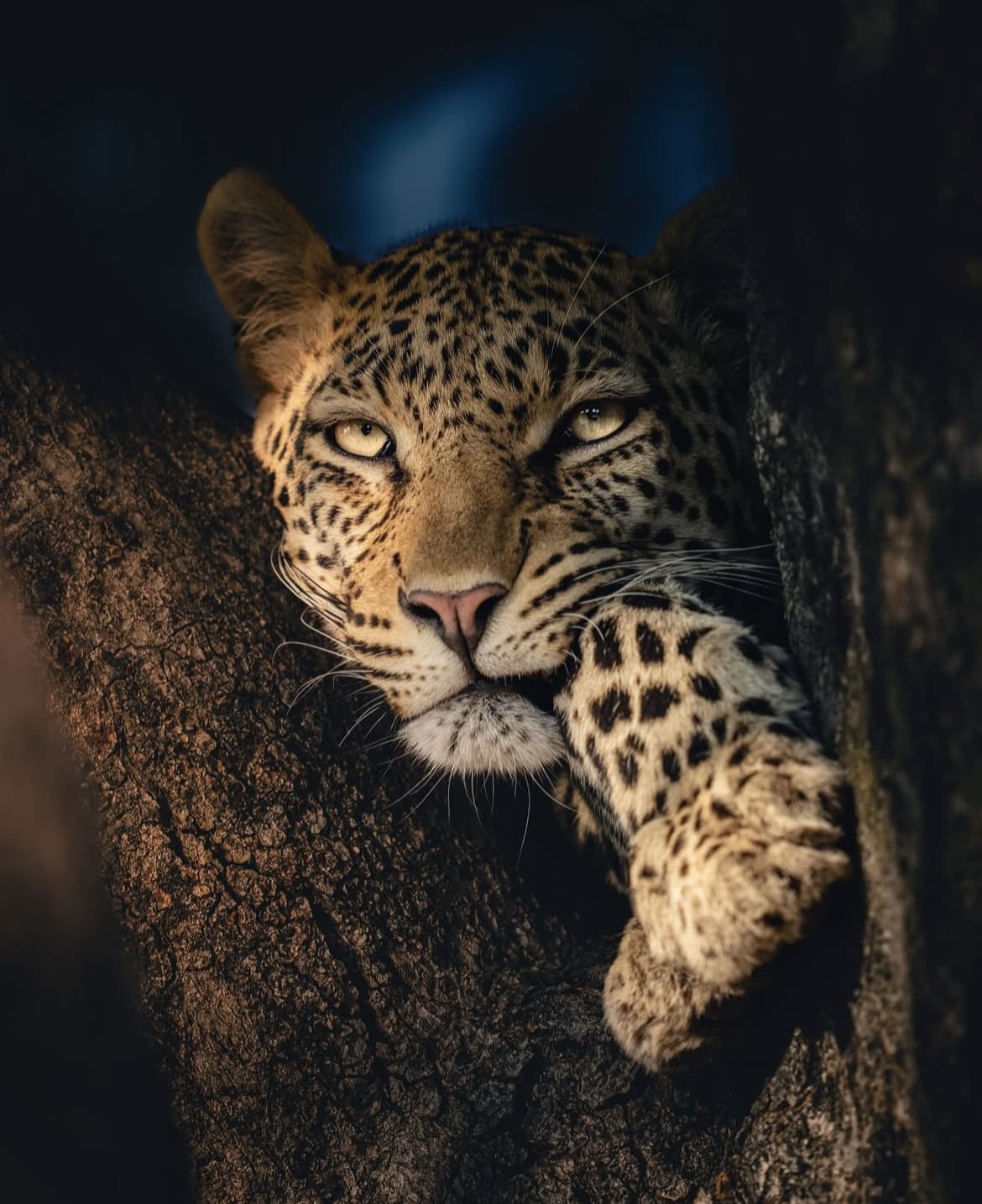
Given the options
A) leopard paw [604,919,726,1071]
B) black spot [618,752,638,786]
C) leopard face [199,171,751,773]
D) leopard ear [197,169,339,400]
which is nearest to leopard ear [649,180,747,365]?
leopard face [199,171,751,773]

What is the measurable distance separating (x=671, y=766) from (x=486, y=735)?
1.58 ft

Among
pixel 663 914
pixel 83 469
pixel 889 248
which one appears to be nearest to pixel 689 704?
pixel 663 914

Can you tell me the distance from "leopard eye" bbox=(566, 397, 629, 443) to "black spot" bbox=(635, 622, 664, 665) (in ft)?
1.94

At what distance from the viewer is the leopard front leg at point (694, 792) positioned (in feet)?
4.15

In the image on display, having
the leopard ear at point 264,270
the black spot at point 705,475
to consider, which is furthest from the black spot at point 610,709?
the leopard ear at point 264,270

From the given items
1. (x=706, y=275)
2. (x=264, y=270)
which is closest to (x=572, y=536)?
(x=706, y=275)

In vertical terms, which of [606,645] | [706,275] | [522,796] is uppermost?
[706,275]

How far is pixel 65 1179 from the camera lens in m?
1.61

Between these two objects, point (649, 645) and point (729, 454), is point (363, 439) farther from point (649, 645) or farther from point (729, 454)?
point (649, 645)

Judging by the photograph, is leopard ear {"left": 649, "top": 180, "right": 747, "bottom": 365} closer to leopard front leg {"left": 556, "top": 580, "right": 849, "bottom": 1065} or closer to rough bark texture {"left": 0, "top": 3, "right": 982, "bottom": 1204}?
leopard front leg {"left": 556, "top": 580, "right": 849, "bottom": 1065}

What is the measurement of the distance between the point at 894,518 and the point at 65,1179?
1.47 metres

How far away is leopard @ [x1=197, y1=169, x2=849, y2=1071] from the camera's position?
1398mm

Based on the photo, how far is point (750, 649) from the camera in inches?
61.7

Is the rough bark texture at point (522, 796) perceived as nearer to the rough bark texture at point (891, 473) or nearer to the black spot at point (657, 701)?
the rough bark texture at point (891, 473)
